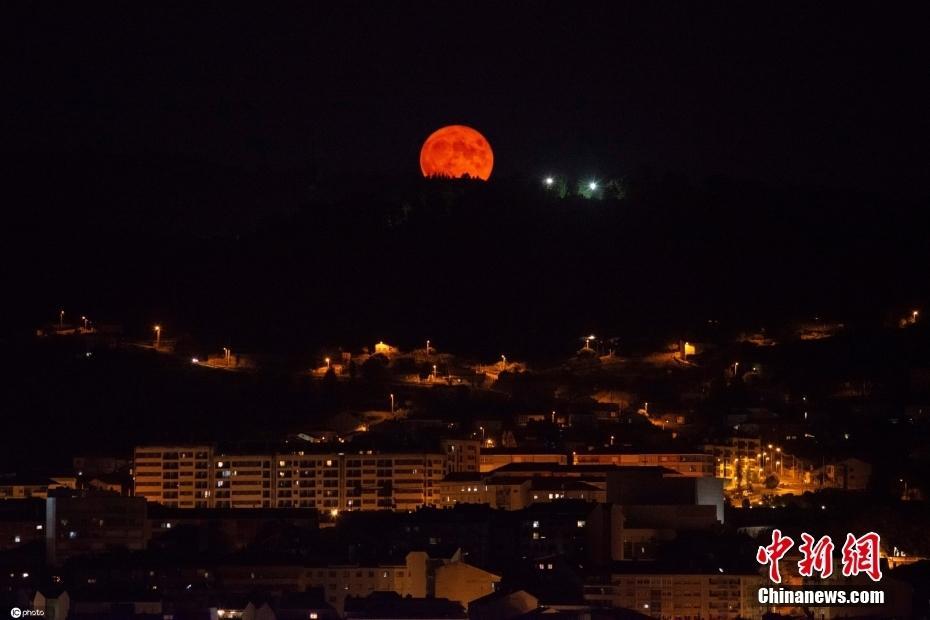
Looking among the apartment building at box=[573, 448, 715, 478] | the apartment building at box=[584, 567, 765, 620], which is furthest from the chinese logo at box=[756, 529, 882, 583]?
the apartment building at box=[573, 448, 715, 478]

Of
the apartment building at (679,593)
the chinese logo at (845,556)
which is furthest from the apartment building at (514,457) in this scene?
the chinese logo at (845,556)

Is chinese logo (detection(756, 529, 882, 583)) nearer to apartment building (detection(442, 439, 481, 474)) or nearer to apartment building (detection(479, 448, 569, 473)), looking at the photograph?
apartment building (detection(479, 448, 569, 473))

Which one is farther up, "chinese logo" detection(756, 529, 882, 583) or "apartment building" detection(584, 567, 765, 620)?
"chinese logo" detection(756, 529, 882, 583)

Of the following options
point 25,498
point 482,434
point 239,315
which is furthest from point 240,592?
point 239,315

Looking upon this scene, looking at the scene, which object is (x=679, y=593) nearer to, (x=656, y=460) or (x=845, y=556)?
(x=845, y=556)

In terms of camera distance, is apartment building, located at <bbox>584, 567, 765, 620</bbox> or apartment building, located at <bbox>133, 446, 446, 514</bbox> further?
apartment building, located at <bbox>133, 446, 446, 514</bbox>

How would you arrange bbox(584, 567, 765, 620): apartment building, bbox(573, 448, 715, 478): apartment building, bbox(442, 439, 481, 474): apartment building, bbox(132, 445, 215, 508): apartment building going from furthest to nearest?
bbox(442, 439, 481, 474): apartment building → bbox(132, 445, 215, 508): apartment building → bbox(573, 448, 715, 478): apartment building → bbox(584, 567, 765, 620): apartment building

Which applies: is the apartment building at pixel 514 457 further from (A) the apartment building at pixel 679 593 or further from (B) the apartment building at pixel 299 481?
(A) the apartment building at pixel 679 593

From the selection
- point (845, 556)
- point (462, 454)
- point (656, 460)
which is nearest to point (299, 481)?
point (462, 454)

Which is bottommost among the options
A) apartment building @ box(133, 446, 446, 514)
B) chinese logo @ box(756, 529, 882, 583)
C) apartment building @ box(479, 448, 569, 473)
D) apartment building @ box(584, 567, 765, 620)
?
apartment building @ box(584, 567, 765, 620)
